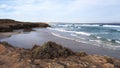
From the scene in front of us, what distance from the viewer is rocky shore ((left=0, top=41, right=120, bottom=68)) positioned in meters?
5.96

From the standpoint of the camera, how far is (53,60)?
6.47m

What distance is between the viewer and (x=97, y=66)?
5875 mm

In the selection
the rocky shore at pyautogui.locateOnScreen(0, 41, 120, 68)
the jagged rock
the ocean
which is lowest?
the ocean

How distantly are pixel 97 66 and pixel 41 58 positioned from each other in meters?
1.97

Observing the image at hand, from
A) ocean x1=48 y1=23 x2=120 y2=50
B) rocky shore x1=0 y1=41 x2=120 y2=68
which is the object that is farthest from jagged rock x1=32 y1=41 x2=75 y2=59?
ocean x1=48 y1=23 x2=120 y2=50

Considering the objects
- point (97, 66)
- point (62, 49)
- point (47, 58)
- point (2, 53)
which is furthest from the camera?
point (2, 53)

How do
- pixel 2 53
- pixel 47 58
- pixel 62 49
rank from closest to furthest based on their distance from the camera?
pixel 47 58 < pixel 62 49 < pixel 2 53

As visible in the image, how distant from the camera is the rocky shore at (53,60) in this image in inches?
235

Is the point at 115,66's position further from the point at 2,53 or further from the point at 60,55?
Result: the point at 2,53

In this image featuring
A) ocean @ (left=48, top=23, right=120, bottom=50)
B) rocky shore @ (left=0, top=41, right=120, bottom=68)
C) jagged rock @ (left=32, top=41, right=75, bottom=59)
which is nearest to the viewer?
rocky shore @ (left=0, top=41, right=120, bottom=68)

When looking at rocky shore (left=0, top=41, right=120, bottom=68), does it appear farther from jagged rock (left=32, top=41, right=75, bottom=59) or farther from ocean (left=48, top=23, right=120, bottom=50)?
ocean (left=48, top=23, right=120, bottom=50)

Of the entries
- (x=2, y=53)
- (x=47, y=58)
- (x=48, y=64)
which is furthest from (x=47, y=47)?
(x=2, y=53)

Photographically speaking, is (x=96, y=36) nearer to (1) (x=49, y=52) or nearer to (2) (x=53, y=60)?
A: (1) (x=49, y=52)

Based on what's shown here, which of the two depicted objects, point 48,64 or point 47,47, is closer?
point 48,64
